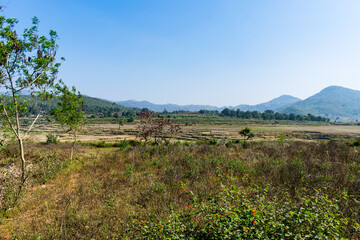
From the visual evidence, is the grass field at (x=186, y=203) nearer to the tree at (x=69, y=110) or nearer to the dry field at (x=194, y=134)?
the tree at (x=69, y=110)

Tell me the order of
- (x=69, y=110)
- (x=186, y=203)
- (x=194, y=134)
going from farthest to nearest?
(x=194, y=134) → (x=69, y=110) → (x=186, y=203)

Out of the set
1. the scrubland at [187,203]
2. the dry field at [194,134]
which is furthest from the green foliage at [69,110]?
the dry field at [194,134]

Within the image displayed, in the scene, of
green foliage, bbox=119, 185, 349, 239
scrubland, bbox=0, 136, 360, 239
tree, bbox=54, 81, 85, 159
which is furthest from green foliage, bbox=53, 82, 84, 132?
green foliage, bbox=119, 185, 349, 239

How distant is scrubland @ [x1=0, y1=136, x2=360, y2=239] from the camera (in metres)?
3.01

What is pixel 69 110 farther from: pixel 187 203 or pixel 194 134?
pixel 194 134

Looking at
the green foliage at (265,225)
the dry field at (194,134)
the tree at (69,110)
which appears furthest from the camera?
the dry field at (194,134)

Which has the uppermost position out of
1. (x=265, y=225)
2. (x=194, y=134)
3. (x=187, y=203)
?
(x=265, y=225)

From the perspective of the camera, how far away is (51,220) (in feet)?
16.6

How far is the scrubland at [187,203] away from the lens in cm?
301

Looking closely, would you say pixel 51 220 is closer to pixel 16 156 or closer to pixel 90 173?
pixel 90 173

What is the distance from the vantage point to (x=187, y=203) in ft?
17.1

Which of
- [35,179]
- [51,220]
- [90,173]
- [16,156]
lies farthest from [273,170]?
[16,156]

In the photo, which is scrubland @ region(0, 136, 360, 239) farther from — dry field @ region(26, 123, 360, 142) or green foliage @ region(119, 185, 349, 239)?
dry field @ region(26, 123, 360, 142)

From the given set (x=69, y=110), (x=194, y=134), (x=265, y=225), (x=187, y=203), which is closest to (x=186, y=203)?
(x=187, y=203)
